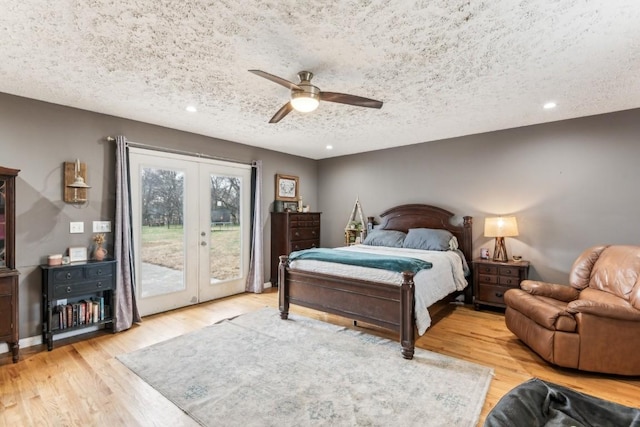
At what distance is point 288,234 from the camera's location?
5535mm

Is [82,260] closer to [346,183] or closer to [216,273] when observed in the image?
[216,273]

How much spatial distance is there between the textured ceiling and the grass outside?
161cm

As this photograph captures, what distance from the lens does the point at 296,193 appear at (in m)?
6.29

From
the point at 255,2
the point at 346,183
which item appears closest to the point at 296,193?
the point at 346,183

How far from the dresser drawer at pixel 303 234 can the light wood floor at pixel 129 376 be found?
6.39 feet

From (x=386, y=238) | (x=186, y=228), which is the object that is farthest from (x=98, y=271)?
(x=386, y=238)

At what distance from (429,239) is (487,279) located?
3.11 ft

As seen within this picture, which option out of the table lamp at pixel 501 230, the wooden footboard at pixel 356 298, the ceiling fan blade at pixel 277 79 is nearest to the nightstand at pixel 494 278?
the table lamp at pixel 501 230

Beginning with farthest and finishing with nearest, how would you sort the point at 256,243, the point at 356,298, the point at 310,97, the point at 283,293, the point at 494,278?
the point at 256,243 → the point at 494,278 → the point at 283,293 → the point at 356,298 → the point at 310,97

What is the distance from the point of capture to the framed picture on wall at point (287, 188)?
588cm

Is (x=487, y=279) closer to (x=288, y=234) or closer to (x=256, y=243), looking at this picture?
(x=288, y=234)

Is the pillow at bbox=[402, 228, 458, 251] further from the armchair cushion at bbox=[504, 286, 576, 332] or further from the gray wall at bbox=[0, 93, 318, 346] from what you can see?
the gray wall at bbox=[0, 93, 318, 346]

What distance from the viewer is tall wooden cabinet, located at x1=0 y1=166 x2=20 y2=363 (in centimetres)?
280

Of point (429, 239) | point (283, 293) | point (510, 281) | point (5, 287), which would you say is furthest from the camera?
point (429, 239)
